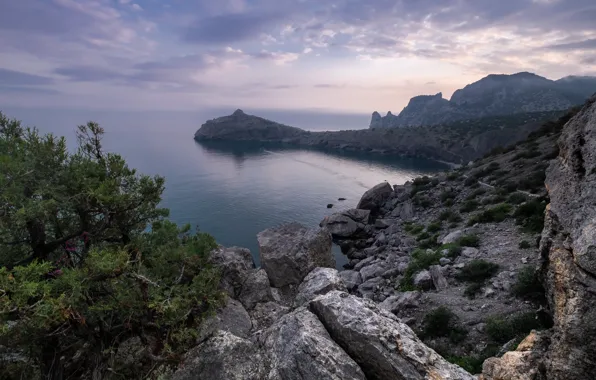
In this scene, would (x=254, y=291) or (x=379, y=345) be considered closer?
(x=379, y=345)

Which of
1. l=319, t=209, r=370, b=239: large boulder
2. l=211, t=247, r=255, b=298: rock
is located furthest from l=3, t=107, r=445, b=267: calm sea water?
l=211, t=247, r=255, b=298: rock

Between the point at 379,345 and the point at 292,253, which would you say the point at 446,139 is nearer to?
the point at 292,253

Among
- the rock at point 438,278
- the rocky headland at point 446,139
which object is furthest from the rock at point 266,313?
the rocky headland at point 446,139

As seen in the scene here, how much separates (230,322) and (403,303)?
13417 millimetres

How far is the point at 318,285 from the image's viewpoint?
14.6 m

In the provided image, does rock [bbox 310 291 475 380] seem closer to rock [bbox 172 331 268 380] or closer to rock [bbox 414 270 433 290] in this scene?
rock [bbox 172 331 268 380]

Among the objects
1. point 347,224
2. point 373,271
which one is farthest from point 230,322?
point 347,224

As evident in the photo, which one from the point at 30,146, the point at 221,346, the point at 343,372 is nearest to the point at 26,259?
the point at 30,146

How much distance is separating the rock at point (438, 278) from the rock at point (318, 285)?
40.4ft

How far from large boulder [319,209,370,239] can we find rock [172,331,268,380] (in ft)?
135

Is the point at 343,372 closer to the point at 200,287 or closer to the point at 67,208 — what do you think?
the point at 200,287

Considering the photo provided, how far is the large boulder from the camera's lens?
5250 cm

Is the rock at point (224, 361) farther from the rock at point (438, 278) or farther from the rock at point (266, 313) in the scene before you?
the rock at point (438, 278)

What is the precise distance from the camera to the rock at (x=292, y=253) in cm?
2217
